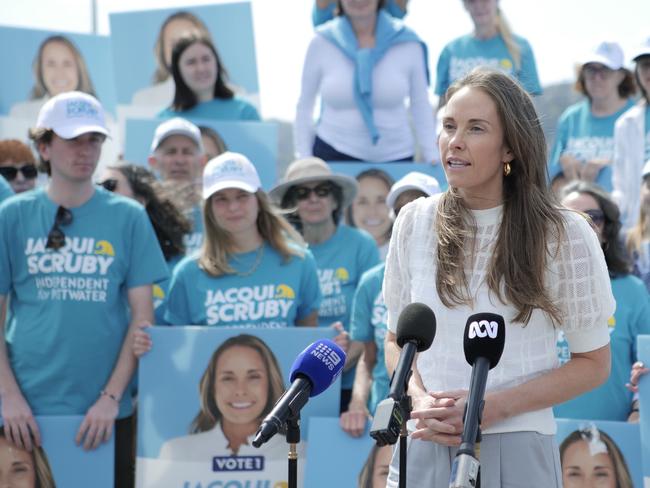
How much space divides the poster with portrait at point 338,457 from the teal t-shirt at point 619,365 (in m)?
1.03

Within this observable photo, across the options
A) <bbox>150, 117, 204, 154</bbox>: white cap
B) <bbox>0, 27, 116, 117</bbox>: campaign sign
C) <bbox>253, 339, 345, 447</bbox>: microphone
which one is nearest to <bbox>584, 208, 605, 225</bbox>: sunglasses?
<bbox>150, 117, 204, 154</bbox>: white cap

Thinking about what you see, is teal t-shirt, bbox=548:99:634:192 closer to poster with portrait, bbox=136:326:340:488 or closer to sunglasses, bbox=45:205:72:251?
poster with portrait, bbox=136:326:340:488

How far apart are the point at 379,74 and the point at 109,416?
12.7ft

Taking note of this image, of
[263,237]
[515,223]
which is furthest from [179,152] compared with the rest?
[515,223]

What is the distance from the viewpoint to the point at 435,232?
3.35 meters

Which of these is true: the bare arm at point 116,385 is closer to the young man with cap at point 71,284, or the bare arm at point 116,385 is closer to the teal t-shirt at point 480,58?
the young man with cap at point 71,284

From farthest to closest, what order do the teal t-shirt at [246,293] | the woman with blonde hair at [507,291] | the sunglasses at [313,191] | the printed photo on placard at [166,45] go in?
the printed photo on placard at [166,45], the sunglasses at [313,191], the teal t-shirt at [246,293], the woman with blonde hair at [507,291]

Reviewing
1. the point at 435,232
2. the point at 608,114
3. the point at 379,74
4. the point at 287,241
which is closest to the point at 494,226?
the point at 435,232

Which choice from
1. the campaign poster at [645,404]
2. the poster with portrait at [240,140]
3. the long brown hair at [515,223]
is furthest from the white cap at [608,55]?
the long brown hair at [515,223]

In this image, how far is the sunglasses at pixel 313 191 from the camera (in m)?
7.05

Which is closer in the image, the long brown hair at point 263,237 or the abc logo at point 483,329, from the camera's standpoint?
the abc logo at point 483,329

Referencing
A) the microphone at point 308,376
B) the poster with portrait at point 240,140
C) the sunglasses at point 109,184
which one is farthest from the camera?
the poster with portrait at point 240,140

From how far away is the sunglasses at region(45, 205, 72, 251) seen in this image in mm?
5461

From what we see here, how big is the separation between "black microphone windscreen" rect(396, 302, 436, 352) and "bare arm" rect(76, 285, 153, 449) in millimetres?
3048
